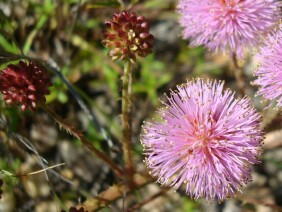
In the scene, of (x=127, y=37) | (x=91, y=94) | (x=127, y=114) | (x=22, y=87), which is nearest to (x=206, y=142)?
(x=127, y=114)

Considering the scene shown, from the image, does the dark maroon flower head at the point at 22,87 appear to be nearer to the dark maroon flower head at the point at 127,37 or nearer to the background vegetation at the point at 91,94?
the dark maroon flower head at the point at 127,37

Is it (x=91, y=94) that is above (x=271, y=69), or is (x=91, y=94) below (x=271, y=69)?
below

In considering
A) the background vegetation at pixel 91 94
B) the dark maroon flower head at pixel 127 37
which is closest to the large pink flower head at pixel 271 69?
the dark maroon flower head at pixel 127 37

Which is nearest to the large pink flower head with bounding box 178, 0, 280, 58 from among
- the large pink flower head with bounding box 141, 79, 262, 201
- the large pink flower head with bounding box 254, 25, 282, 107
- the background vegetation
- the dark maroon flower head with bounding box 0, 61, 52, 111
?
the large pink flower head with bounding box 254, 25, 282, 107

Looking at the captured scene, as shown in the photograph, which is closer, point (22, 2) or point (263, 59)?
point (263, 59)

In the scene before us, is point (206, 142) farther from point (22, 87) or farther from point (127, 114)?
point (22, 87)

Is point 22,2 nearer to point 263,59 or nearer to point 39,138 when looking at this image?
point 39,138

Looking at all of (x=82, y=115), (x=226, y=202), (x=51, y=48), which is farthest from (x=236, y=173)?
(x=51, y=48)
